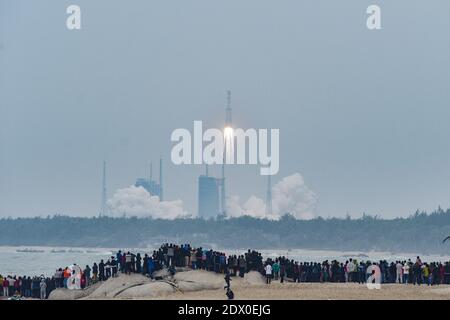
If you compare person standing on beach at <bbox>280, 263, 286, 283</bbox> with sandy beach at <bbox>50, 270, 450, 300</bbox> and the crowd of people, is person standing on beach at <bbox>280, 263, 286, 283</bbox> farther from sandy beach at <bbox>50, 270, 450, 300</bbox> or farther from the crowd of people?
sandy beach at <bbox>50, 270, 450, 300</bbox>

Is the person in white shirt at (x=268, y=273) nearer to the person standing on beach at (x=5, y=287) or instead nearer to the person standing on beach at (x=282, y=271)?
the person standing on beach at (x=282, y=271)

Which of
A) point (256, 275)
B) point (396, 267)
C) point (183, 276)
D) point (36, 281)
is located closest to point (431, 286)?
point (396, 267)

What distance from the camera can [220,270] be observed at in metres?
60.3

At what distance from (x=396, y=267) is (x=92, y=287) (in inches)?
684

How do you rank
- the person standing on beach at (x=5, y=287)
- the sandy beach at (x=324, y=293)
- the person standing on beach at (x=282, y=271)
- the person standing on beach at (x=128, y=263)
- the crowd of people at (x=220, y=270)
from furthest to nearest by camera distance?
the person standing on beach at (x=282, y=271), the person standing on beach at (x=5, y=287), the crowd of people at (x=220, y=270), the person standing on beach at (x=128, y=263), the sandy beach at (x=324, y=293)


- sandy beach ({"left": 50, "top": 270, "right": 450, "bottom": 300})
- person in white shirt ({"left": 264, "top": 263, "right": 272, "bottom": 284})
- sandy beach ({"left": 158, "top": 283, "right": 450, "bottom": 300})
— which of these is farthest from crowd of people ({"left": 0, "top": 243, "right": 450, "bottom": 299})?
sandy beach ({"left": 158, "top": 283, "right": 450, "bottom": 300})

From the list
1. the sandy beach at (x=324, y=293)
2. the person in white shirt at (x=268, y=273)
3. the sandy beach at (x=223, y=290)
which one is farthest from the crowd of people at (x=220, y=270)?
the sandy beach at (x=324, y=293)

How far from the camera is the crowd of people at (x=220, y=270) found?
59.8 meters

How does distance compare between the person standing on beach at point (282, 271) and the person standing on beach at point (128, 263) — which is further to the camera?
the person standing on beach at point (282, 271)

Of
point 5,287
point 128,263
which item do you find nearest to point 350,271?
point 128,263

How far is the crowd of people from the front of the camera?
196ft

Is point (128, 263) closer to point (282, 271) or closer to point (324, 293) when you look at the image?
point (282, 271)
